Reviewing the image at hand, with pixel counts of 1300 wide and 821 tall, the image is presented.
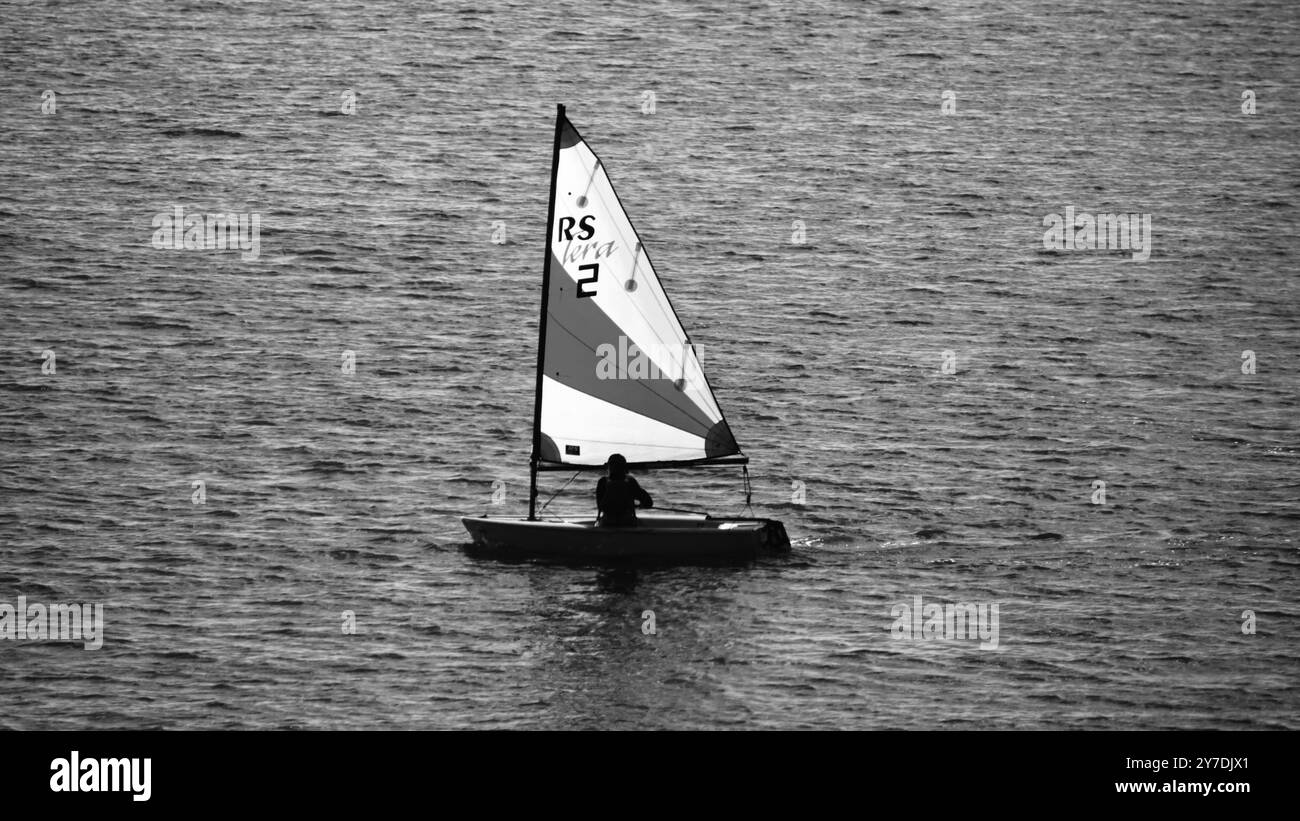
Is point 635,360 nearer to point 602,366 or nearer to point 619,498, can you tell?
point 602,366

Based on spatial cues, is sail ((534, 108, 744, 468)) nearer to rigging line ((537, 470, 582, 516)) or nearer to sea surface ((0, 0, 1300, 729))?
rigging line ((537, 470, 582, 516))

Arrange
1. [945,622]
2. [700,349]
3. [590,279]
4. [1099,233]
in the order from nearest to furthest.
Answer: [945,622]
[590,279]
[700,349]
[1099,233]

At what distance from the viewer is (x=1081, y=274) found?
7544cm

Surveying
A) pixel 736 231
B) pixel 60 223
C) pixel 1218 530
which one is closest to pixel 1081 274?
pixel 736 231

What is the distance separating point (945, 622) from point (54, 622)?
19027 millimetres

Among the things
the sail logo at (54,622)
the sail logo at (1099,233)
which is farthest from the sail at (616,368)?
the sail logo at (1099,233)

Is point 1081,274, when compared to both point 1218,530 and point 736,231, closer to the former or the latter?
point 736,231

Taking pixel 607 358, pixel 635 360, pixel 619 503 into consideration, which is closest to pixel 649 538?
pixel 619 503

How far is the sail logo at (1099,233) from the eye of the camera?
79125mm

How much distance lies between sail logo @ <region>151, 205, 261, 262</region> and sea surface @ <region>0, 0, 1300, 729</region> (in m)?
0.87

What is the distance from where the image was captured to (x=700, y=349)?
6631 centimetres

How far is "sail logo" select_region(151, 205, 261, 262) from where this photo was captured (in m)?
76.9
